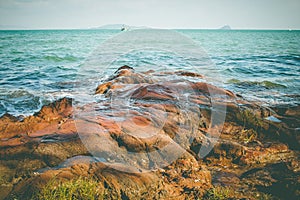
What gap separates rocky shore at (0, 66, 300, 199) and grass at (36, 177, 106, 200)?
7 cm

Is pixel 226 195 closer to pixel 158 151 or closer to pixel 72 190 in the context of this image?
pixel 158 151

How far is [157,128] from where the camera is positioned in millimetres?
4441

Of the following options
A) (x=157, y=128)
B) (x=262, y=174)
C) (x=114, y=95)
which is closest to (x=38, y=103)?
(x=114, y=95)

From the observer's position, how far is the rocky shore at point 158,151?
3.24 meters

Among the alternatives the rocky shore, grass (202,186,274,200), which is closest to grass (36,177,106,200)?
the rocky shore

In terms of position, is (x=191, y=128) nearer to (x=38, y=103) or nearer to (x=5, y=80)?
(x=38, y=103)

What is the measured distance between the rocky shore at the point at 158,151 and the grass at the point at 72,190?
0.07m

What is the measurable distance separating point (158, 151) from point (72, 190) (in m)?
1.51

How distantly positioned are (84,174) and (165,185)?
116 cm

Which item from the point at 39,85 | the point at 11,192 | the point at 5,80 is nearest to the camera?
the point at 11,192

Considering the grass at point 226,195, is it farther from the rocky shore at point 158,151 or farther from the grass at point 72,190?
the grass at point 72,190

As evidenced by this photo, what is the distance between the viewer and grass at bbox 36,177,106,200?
2816 mm

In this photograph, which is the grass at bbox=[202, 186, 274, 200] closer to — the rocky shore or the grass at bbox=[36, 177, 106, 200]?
the rocky shore

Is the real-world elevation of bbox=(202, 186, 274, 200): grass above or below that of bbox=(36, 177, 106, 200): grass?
below
